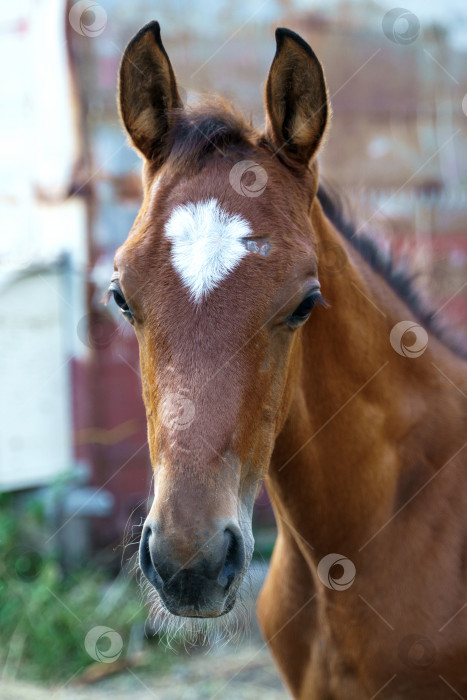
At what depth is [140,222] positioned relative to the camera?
7.09ft

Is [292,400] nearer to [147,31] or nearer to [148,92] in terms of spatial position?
[148,92]

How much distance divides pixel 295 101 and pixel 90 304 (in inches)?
156

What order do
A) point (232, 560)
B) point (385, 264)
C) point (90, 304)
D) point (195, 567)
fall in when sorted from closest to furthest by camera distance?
point (195, 567), point (232, 560), point (385, 264), point (90, 304)

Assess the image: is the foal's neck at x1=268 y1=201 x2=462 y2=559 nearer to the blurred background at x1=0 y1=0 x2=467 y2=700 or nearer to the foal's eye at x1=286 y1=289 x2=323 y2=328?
the foal's eye at x1=286 y1=289 x2=323 y2=328

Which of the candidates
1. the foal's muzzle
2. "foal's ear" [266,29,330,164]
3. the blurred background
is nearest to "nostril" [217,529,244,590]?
the foal's muzzle

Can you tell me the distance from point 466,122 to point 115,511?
5768mm

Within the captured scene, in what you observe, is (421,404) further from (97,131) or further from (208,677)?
(97,131)

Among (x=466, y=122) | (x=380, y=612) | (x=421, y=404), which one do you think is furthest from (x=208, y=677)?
(x=466, y=122)

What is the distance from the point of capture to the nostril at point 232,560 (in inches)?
68.9

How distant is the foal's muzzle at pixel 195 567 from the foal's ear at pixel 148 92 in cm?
129

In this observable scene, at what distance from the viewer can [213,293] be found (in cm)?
188

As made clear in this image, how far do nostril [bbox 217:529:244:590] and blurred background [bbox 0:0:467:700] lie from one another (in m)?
3.08

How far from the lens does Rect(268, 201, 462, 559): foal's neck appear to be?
2357 millimetres

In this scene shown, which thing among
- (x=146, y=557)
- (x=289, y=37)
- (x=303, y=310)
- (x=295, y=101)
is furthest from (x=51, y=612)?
(x=289, y=37)
